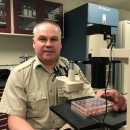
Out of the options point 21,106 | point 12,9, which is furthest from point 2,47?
point 21,106

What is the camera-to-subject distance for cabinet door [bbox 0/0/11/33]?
2133 millimetres

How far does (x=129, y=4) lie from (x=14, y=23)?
2505 mm

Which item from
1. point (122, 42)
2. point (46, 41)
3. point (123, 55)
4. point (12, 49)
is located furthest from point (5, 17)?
point (123, 55)

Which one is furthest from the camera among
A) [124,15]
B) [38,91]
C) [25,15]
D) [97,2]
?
[124,15]

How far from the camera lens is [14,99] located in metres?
1.01

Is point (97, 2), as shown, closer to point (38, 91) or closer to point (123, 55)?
point (38, 91)

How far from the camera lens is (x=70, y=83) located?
0.62 meters

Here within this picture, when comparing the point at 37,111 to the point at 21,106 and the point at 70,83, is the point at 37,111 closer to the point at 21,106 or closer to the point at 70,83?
the point at 21,106

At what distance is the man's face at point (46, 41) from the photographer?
1.15 meters

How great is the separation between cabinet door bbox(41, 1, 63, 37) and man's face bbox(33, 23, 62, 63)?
135cm

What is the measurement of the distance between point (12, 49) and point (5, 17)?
23.2 inches

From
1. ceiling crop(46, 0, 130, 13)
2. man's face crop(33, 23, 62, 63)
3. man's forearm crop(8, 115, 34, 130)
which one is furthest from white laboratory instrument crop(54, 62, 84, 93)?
ceiling crop(46, 0, 130, 13)

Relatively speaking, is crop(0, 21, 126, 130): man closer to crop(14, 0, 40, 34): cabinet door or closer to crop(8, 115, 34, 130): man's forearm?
crop(8, 115, 34, 130): man's forearm

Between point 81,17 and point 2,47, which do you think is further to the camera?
point 2,47
